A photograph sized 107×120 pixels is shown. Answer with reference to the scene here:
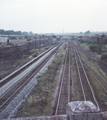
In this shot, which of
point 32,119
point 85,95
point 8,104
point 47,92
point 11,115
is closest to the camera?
point 32,119

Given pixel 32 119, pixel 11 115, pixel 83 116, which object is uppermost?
pixel 83 116

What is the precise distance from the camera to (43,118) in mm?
2525

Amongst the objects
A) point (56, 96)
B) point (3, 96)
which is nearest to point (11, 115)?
point (3, 96)

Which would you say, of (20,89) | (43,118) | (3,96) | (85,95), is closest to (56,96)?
(85,95)

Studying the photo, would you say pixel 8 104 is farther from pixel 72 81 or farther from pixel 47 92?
pixel 72 81

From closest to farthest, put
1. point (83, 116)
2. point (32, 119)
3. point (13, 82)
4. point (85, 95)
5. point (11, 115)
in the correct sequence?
point (83, 116)
point (32, 119)
point (11, 115)
point (85, 95)
point (13, 82)

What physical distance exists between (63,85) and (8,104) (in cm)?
549

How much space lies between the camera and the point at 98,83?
1279 cm

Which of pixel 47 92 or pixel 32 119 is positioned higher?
pixel 32 119

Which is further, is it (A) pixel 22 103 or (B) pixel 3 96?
(B) pixel 3 96

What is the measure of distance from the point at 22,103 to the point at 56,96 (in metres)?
2.72

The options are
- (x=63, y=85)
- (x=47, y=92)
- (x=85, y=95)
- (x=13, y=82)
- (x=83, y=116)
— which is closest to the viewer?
(x=83, y=116)

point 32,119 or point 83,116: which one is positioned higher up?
point 83,116

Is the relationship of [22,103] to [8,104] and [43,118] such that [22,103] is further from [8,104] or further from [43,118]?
[43,118]
